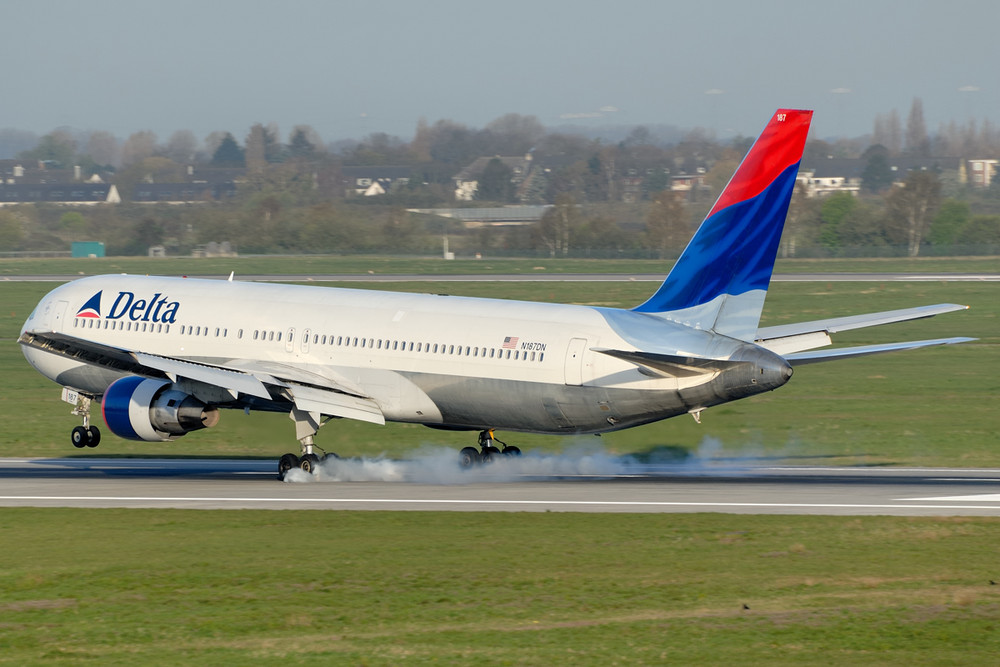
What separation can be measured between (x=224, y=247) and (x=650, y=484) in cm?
13129

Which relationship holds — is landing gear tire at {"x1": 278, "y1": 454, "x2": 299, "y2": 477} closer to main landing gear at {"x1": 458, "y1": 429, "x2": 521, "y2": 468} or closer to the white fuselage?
the white fuselage

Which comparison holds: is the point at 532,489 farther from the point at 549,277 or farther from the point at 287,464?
the point at 549,277

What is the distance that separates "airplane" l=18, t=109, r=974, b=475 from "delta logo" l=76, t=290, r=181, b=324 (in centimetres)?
6

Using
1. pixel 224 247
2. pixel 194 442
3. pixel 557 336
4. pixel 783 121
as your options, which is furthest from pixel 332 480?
pixel 224 247

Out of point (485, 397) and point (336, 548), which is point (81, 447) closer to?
point (485, 397)

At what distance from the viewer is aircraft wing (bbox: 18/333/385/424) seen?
35969 millimetres

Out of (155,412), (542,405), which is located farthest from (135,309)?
(542,405)

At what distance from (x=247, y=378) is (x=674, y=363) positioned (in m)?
11.8

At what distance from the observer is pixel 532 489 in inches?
1367

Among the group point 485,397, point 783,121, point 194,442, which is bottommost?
point 194,442

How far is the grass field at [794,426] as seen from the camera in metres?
42.6

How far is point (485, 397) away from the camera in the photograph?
119ft

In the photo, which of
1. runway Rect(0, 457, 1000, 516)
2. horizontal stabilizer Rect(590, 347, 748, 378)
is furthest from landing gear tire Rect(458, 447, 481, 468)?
horizontal stabilizer Rect(590, 347, 748, 378)

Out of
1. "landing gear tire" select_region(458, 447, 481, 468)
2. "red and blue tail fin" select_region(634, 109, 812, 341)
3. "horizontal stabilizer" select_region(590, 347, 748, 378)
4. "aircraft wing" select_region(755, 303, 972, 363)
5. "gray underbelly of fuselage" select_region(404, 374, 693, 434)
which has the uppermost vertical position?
"red and blue tail fin" select_region(634, 109, 812, 341)
